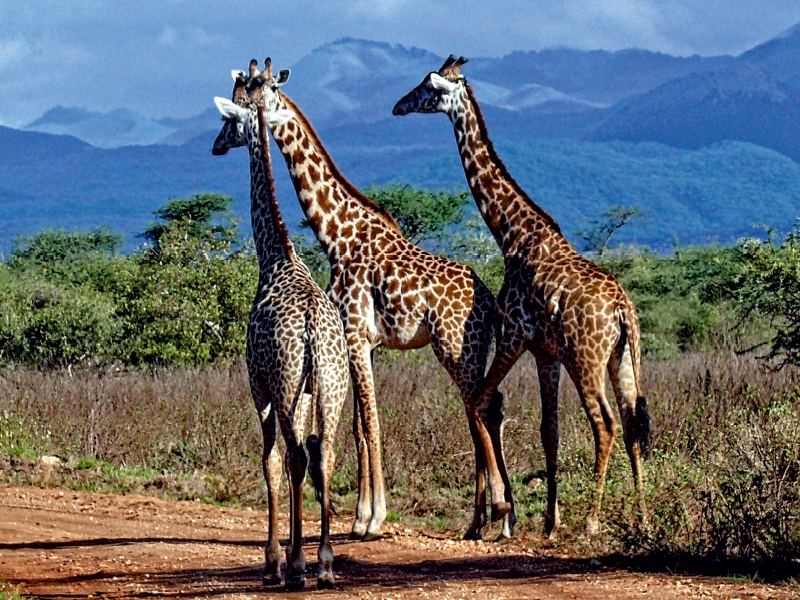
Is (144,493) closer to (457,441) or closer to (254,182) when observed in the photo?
(457,441)

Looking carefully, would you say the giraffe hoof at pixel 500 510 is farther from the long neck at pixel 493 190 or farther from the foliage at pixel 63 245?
the foliage at pixel 63 245

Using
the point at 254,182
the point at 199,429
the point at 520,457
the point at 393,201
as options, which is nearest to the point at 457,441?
the point at 520,457

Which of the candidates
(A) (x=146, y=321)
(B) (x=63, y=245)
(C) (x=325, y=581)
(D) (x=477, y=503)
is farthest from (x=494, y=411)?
(B) (x=63, y=245)

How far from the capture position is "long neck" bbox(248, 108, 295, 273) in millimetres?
8125

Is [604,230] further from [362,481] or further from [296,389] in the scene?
[296,389]

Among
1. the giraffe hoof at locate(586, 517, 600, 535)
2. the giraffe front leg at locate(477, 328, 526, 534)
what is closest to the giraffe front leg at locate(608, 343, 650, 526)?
the giraffe hoof at locate(586, 517, 600, 535)

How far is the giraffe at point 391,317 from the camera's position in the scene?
8.85 m

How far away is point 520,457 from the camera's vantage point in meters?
11.1

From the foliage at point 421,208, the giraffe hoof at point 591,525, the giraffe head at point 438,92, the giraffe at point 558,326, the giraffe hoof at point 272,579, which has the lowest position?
the giraffe hoof at point 272,579

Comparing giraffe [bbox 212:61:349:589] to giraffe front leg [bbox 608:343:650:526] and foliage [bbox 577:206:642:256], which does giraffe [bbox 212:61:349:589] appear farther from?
A: foliage [bbox 577:206:642:256]

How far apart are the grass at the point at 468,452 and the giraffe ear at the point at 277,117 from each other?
301 cm

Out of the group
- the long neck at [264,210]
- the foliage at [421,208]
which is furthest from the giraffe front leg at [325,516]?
the foliage at [421,208]

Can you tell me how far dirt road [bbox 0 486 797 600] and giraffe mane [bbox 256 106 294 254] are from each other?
194 centimetres

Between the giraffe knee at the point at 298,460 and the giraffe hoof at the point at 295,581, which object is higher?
the giraffe knee at the point at 298,460
